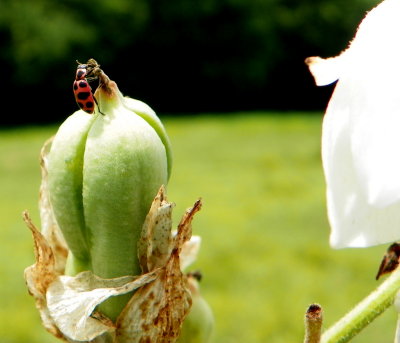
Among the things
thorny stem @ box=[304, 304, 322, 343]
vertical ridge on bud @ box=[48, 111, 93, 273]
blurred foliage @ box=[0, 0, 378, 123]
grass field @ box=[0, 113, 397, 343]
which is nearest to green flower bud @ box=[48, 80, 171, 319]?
vertical ridge on bud @ box=[48, 111, 93, 273]

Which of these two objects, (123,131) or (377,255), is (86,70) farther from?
(377,255)

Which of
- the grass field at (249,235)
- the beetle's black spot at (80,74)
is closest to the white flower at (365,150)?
the beetle's black spot at (80,74)

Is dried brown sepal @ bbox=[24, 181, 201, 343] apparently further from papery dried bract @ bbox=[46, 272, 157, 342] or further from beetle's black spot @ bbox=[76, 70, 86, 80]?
beetle's black spot @ bbox=[76, 70, 86, 80]

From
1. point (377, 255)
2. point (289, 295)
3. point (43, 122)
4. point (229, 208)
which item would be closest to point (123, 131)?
point (289, 295)

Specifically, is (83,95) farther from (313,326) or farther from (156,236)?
(313,326)

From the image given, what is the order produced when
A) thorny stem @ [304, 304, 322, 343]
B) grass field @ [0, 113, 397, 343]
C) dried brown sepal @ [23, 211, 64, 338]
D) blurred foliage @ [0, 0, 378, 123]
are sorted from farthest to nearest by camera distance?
blurred foliage @ [0, 0, 378, 123], grass field @ [0, 113, 397, 343], dried brown sepal @ [23, 211, 64, 338], thorny stem @ [304, 304, 322, 343]

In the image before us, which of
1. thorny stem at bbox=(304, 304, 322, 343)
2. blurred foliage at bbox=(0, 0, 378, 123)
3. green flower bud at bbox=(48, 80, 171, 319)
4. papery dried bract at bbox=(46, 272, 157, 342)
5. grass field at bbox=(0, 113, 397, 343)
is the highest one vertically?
blurred foliage at bbox=(0, 0, 378, 123)


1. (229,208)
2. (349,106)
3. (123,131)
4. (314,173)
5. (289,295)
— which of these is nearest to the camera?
(349,106)
